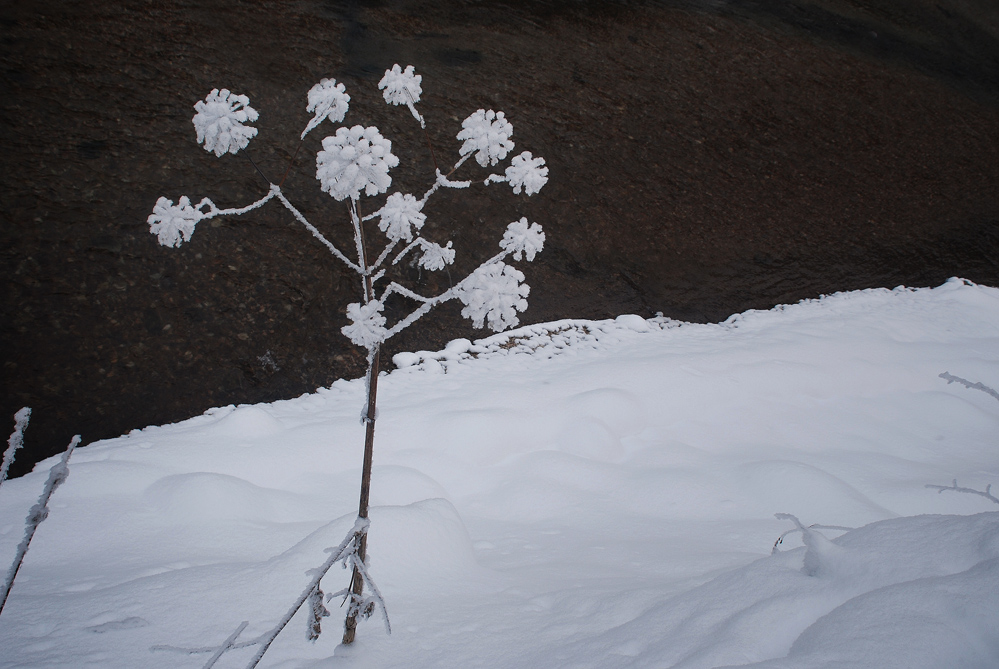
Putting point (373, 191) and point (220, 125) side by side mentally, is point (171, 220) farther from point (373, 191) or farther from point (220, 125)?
point (373, 191)

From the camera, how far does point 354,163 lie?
3.56 feet

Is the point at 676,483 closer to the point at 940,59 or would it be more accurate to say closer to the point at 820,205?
the point at 820,205

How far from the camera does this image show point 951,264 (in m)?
5.09

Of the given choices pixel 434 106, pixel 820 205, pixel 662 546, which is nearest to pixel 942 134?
pixel 820 205

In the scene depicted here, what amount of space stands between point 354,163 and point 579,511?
5.08 feet

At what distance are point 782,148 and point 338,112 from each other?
5246 millimetres

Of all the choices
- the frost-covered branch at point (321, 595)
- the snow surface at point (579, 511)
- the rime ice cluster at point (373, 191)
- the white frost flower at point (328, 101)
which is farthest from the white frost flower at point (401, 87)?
the snow surface at point (579, 511)

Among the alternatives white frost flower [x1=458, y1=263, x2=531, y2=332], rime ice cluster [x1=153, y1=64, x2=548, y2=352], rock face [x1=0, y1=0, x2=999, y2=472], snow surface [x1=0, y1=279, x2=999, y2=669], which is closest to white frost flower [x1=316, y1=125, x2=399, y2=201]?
rime ice cluster [x1=153, y1=64, x2=548, y2=352]

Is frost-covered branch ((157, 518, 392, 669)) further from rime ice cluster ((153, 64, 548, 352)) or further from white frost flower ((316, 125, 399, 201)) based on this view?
white frost flower ((316, 125, 399, 201))

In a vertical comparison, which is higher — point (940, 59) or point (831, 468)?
point (940, 59)

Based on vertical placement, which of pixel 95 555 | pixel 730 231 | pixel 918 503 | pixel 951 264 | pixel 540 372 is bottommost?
pixel 918 503

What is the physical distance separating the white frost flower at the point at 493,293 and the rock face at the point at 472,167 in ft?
6.77

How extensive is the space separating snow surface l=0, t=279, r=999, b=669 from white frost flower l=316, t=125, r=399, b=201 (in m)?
0.96

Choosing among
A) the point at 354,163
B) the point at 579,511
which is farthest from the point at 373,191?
the point at 579,511
